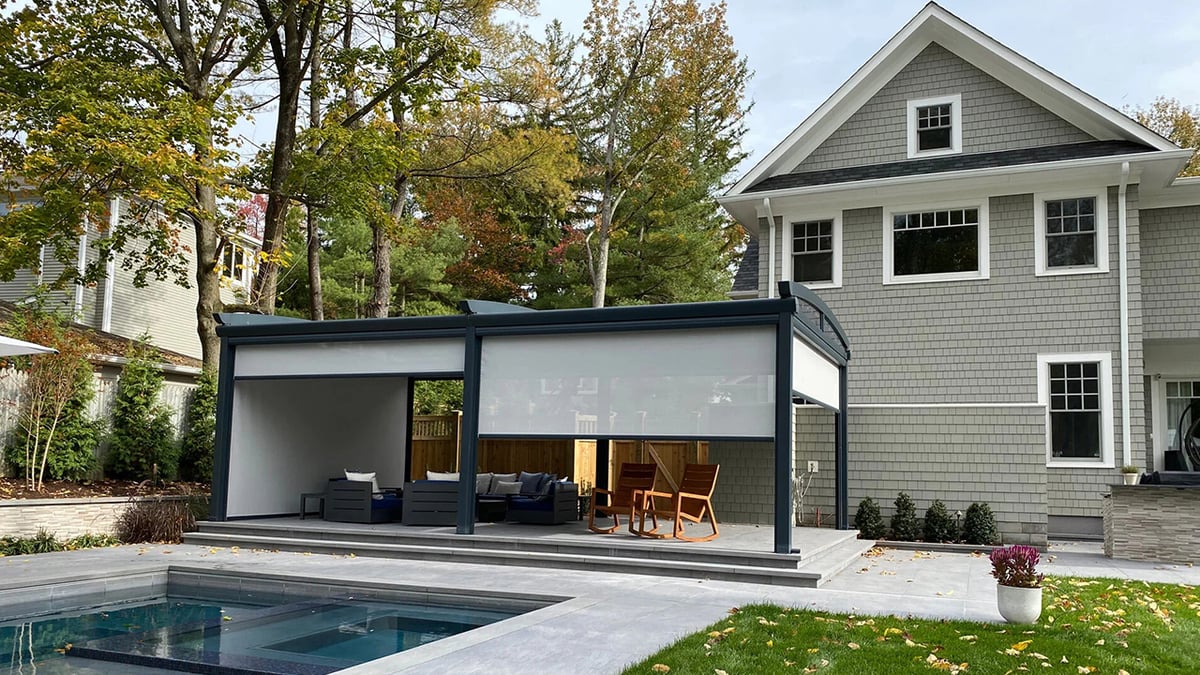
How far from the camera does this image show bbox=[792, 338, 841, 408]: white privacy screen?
34.8 feet

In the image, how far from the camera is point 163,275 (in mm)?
18016

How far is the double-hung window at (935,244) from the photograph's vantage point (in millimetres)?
15430

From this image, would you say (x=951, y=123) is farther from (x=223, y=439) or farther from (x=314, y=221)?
(x=314, y=221)

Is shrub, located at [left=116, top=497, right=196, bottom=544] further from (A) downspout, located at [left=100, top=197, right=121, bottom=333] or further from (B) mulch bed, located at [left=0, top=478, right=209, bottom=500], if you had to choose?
(A) downspout, located at [left=100, top=197, right=121, bottom=333]

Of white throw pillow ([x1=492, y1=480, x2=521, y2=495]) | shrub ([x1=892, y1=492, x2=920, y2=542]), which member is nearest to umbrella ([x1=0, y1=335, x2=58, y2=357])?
white throw pillow ([x1=492, y1=480, x2=521, y2=495])

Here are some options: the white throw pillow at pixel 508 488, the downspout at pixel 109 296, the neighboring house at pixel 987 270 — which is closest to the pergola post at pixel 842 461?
the neighboring house at pixel 987 270

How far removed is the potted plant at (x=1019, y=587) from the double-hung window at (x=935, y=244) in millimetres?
8903

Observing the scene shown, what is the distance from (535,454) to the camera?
1794 cm

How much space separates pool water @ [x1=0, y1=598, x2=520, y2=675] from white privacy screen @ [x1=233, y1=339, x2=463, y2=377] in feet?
12.5

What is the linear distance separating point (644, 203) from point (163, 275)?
47.5 ft

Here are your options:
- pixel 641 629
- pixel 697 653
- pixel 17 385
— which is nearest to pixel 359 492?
pixel 17 385

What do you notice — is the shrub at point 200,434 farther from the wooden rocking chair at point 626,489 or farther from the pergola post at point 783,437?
the pergola post at point 783,437

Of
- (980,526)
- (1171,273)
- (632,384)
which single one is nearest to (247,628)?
(632,384)

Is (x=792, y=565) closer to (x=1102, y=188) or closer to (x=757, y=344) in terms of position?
(x=757, y=344)
